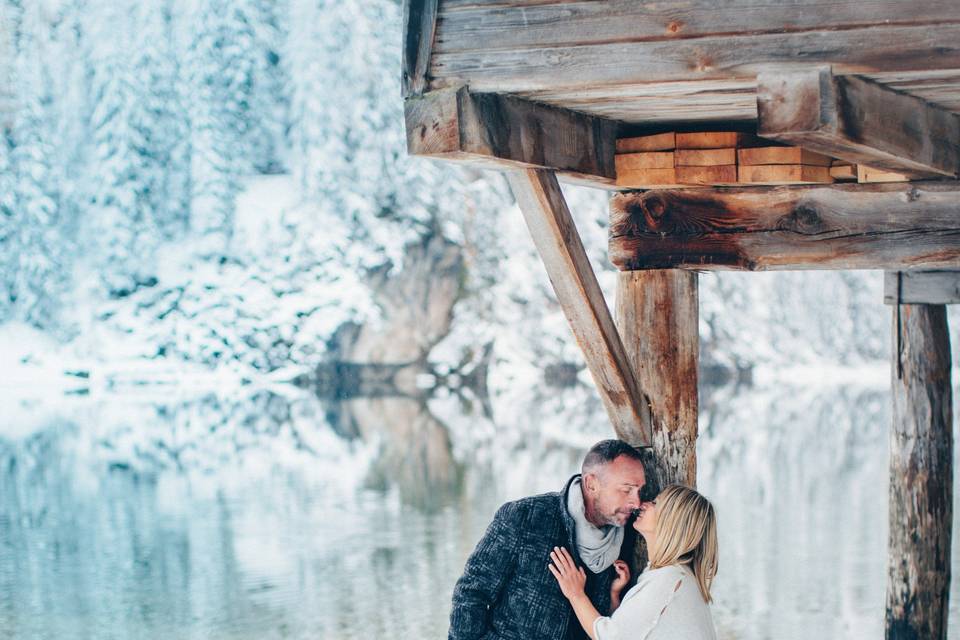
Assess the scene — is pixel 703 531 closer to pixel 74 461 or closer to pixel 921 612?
pixel 921 612

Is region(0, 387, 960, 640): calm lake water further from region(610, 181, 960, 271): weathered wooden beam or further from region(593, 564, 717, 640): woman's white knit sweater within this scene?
→ region(593, 564, 717, 640): woman's white knit sweater

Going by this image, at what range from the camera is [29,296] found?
43.6 m

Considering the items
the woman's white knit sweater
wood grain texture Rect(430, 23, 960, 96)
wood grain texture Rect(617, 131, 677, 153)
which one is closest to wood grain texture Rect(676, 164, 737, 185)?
wood grain texture Rect(617, 131, 677, 153)

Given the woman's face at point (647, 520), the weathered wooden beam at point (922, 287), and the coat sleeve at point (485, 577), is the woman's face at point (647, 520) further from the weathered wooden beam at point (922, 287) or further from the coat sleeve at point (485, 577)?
the weathered wooden beam at point (922, 287)

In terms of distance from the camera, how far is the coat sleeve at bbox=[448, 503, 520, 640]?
191 inches

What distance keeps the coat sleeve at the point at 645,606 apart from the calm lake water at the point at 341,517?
7975 mm

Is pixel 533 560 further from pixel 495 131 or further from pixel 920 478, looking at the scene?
pixel 920 478

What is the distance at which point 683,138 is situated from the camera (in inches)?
225

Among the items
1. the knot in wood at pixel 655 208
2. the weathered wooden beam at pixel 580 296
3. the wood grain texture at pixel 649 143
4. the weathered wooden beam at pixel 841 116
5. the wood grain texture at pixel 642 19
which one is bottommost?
the weathered wooden beam at pixel 580 296

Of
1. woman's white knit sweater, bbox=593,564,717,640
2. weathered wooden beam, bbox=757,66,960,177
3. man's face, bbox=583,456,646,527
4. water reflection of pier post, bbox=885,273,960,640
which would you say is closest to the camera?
weathered wooden beam, bbox=757,66,960,177

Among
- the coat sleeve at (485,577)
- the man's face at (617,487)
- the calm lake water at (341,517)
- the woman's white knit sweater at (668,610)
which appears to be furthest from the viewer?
the calm lake water at (341,517)

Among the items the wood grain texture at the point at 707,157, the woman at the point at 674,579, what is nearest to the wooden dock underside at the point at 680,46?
the wood grain texture at the point at 707,157

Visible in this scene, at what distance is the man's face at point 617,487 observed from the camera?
187 inches

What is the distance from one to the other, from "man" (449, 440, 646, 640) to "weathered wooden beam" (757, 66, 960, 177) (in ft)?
4.53
